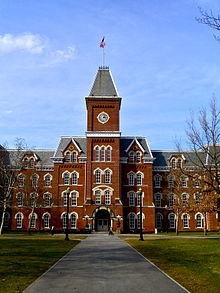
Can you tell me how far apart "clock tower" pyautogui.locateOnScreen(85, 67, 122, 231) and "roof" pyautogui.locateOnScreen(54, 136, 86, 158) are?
2.88m

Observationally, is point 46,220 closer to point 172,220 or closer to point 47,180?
point 47,180

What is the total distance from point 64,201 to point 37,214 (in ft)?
17.7

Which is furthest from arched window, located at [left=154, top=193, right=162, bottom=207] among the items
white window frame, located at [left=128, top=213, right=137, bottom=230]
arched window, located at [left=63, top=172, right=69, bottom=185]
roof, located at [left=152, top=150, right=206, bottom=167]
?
arched window, located at [left=63, top=172, right=69, bottom=185]

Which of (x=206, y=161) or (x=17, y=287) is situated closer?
(x=17, y=287)

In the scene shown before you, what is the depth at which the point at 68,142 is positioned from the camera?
5678 centimetres

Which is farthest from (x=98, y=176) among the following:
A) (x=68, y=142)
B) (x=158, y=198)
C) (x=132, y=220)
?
(x=158, y=198)

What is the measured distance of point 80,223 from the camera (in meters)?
53.1

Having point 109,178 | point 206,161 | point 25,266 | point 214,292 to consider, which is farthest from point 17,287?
point 206,161

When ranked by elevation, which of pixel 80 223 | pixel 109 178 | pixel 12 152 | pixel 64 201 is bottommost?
pixel 80 223

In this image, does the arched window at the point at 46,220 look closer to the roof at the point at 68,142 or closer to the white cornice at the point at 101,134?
the roof at the point at 68,142

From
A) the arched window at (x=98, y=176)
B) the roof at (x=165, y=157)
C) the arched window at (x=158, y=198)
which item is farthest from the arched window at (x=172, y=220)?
the arched window at (x=98, y=176)

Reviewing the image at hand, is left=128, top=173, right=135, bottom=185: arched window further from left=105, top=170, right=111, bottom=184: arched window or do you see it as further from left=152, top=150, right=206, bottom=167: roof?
left=152, top=150, right=206, bottom=167: roof

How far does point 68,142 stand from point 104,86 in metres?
11.5

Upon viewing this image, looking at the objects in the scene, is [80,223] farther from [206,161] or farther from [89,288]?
[89,288]
